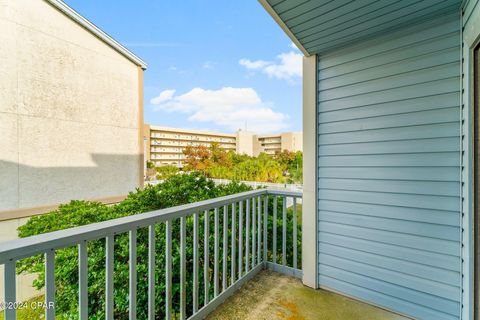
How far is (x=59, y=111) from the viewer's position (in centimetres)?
584

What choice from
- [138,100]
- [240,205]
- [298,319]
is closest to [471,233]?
[298,319]

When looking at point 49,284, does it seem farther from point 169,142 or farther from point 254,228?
point 169,142

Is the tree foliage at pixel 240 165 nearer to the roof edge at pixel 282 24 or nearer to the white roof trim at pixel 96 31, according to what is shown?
the white roof trim at pixel 96 31

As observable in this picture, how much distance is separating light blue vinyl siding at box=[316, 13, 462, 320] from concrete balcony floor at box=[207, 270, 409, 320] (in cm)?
12

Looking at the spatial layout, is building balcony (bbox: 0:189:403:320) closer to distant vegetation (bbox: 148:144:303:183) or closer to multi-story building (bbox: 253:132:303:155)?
distant vegetation (bbox: 148:144:303:183)

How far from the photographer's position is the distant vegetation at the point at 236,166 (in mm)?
16703

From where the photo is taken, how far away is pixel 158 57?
15.0m

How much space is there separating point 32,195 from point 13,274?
6197mm

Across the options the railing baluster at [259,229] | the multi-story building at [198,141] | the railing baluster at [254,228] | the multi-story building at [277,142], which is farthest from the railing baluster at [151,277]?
the multi-story building at [277,142]

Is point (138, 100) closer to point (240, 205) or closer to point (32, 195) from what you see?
point (32, 195)

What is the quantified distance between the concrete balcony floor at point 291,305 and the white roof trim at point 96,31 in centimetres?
768

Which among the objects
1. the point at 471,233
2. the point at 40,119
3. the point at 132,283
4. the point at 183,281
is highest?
the point at 40,119

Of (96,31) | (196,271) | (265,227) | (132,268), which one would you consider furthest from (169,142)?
(132,268)

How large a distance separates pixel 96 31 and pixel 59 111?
2578mm
